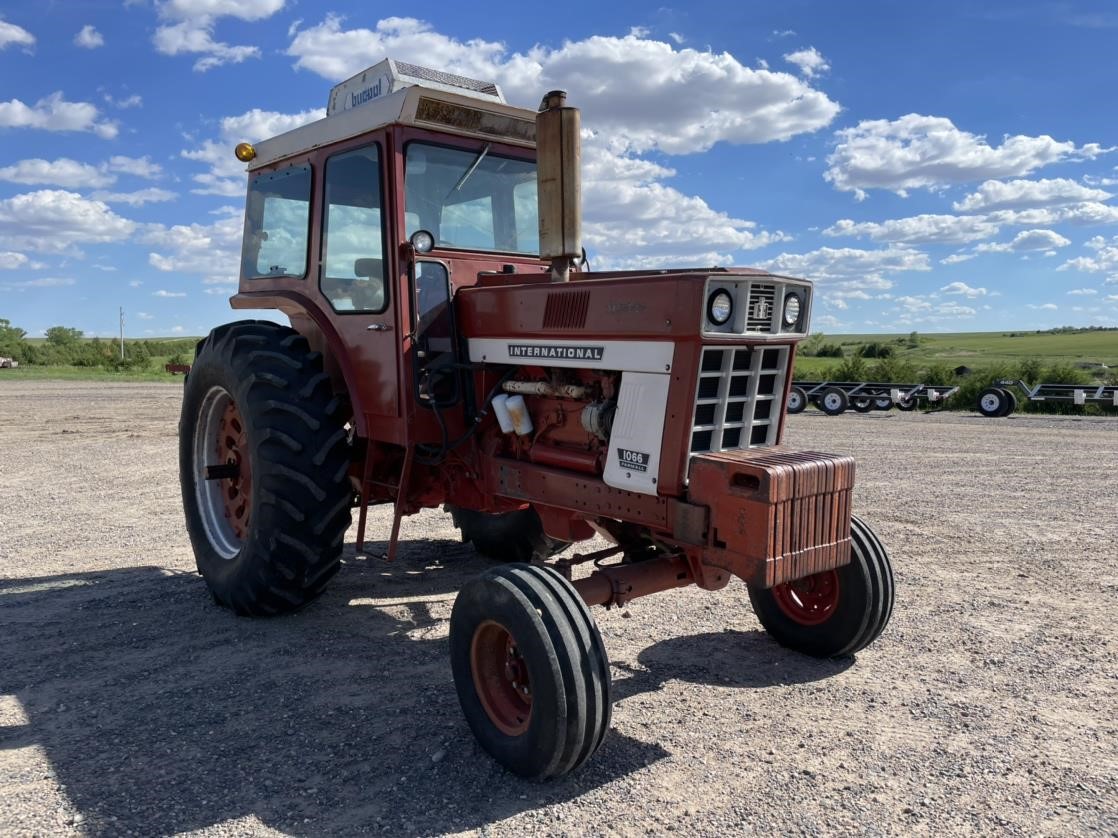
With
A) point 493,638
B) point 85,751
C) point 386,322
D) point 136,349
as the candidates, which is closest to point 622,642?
point 493,638

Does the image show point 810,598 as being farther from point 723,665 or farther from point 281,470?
point 281,470

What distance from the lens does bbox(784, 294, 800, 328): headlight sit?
389 centimetres

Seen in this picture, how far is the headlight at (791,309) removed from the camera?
3.89 meters

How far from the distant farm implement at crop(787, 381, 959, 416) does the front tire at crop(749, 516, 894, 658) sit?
646 inches

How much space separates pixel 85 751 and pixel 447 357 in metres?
2.45

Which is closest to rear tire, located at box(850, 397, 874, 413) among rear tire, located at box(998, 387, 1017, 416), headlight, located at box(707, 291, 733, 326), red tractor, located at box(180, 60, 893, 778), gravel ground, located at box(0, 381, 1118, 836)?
Answer: rear tire, located at box(998, 387, 1017, 416)

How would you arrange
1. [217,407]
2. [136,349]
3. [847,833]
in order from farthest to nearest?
[136,349] < [217,407] < [847,833]

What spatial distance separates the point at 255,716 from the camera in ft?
12.9

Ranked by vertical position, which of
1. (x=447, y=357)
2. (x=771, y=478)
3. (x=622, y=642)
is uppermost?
(x=447, y=357)

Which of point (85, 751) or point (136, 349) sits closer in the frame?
point (85, 751)

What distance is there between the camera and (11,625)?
5.14m

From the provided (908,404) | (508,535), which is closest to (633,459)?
(508,535)

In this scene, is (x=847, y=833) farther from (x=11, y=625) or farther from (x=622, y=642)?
(x=11, y=625)

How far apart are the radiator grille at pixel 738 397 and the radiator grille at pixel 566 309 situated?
2.20ft
